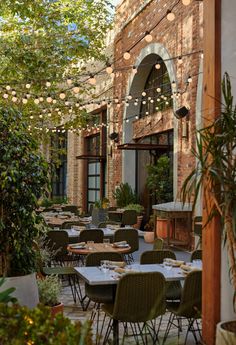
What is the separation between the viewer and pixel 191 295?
4.57m

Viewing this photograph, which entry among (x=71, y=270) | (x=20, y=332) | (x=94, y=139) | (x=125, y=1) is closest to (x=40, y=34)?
(x=125, y=1)

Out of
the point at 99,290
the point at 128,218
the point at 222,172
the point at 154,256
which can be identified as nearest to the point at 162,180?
the point at 128,218

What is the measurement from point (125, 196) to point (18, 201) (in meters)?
11.1

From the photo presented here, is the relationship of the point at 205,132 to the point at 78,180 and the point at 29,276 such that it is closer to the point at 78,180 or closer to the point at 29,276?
the point at 29,276

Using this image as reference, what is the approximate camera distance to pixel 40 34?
13.8 m

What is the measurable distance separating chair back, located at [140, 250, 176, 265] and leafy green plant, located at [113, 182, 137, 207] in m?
9.39

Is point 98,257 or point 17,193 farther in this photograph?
point 98,257

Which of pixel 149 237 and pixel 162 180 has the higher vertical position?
pixel 162 180

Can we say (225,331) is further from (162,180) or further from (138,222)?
(138,222)

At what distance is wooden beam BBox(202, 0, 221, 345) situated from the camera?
393 centimetres

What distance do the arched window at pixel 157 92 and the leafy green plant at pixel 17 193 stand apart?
8687 millimetres

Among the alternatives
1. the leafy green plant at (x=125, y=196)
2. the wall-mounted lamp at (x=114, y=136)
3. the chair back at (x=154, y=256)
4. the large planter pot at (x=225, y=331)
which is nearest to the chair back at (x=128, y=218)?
the leafy green plant at (x=125, y=196)

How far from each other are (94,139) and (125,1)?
5968 millimetres

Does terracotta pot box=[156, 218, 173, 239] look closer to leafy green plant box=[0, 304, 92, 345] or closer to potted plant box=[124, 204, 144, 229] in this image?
potted plant box=[124, 204, 144, 229]
